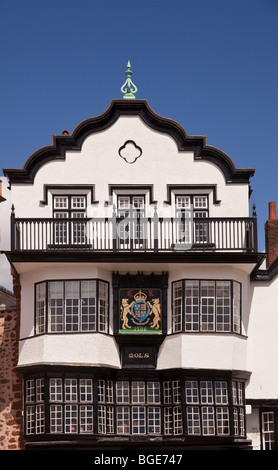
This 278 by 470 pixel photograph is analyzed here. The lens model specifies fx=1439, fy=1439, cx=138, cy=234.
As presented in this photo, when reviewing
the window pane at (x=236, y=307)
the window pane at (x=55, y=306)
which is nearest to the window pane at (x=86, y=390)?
the window pane at (x=55, y=306)

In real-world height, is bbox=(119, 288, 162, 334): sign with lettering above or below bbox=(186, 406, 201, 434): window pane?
above

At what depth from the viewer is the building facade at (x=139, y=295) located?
5128cm

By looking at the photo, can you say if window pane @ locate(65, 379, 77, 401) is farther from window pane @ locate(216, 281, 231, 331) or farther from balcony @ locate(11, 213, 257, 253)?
window pane @ locate(216, 281, 231, 331)

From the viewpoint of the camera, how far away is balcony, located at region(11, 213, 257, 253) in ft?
171

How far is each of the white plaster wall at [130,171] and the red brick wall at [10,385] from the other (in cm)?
353

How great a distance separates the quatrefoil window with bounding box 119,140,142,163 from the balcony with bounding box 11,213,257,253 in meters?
2.57

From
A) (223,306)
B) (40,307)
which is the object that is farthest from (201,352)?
(40,307)

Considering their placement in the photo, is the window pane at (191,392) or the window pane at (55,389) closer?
the window pane at (55,389)

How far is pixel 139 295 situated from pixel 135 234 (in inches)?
96.0

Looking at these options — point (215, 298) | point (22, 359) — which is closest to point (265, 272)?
point (215, 298)

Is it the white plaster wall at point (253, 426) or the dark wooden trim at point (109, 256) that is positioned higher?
the dark wooden trim at point (109, 256)

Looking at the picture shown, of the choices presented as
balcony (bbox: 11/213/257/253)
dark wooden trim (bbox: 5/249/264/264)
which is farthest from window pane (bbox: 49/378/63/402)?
balcony (bbox: 11/213/257/253)

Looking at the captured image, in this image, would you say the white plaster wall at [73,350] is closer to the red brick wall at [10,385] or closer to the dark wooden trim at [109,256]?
the red brick wall at [10,385]

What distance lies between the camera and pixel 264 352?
52.9 meters
